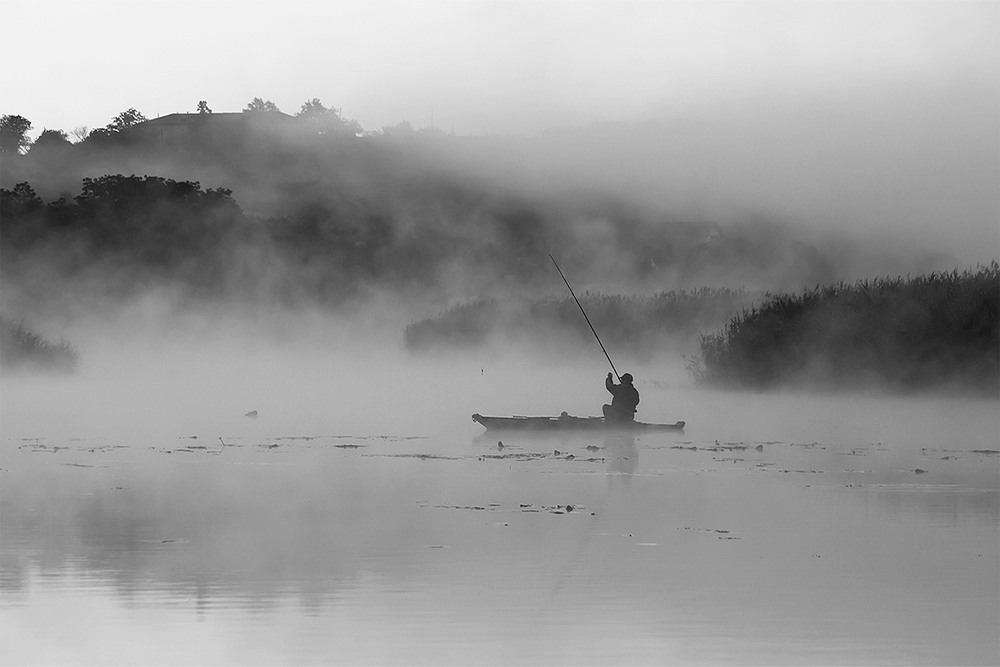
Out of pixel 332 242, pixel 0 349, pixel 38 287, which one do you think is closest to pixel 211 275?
pixel 38 287

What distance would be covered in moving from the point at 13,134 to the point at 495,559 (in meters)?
116

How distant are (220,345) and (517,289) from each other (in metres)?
28.8

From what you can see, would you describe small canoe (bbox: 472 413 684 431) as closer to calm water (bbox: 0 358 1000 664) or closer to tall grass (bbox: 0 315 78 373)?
calm water (bbox: 0 358 1000 664)

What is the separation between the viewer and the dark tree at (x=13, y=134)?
123m

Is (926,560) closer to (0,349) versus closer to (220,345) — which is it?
(0,349)

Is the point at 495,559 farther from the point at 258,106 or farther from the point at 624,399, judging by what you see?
the point at 258,106

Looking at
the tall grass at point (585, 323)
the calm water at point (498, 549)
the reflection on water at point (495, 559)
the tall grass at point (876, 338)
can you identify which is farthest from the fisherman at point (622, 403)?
the tall grass at point (585, 323)

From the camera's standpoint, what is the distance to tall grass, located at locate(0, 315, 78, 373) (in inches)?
1706

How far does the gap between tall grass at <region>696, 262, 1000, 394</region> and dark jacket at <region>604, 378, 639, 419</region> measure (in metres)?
9.55

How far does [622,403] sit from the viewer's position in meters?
27.9

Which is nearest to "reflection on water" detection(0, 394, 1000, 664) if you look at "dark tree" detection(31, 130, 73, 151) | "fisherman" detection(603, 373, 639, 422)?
"fisherman" detection(603, 373, 639, 422)

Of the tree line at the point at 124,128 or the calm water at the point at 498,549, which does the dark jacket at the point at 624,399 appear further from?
the tree line at the point at 124,128

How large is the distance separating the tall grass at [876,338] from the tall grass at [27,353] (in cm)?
1600

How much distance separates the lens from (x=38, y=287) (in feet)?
242
